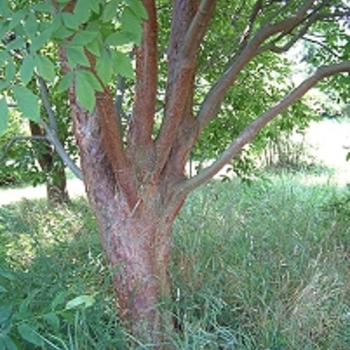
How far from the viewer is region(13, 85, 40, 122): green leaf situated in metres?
0.92

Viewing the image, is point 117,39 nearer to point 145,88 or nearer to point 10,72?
point 10,72

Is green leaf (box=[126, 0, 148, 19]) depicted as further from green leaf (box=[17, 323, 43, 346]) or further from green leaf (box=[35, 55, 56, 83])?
green leaf (box=[17, 323, 43, 346])

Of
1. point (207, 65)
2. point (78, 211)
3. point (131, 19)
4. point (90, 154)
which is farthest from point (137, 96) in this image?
point (78, 211)

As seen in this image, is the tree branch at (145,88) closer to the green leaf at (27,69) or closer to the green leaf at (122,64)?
the green leaf at (122,64)

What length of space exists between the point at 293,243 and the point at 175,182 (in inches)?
37.4

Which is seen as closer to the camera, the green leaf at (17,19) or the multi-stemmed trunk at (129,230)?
the green leaf at (17,19)

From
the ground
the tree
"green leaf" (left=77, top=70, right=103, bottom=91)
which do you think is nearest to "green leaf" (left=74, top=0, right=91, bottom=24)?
"green leaf" (left=77, top=70, right=103, bottom=91)

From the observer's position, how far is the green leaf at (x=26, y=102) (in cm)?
92

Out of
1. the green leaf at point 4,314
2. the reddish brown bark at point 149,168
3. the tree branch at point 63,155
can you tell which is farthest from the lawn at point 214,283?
the tree branch at point 63,155

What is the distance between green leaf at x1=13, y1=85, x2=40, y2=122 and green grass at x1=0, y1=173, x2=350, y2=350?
0.64 metres

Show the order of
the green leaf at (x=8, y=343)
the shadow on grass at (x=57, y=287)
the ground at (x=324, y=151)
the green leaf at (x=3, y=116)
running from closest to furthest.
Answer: the green leaf at (x=3, y=116)
the green leaf at (x=8, y=343)
the shadow on grass at (x=57, y=287)
the ground at (x=324, y=151)

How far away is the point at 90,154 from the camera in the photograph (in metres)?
1.80

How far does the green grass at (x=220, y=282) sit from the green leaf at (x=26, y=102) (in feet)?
2.11

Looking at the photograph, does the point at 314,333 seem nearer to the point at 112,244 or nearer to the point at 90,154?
the point at 112,244
